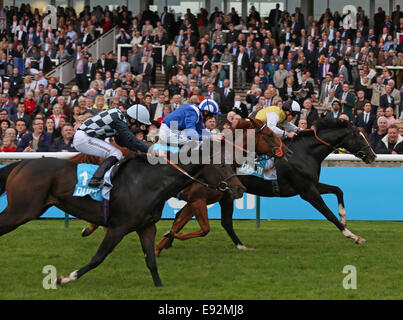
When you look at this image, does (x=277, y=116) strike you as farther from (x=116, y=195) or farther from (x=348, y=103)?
(x=348, y=103)

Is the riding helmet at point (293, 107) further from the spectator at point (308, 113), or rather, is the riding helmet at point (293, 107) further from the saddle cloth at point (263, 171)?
the spectator at point (308, 113)

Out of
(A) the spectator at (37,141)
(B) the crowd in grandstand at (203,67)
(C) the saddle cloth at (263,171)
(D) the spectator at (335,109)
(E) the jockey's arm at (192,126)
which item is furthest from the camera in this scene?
(B) the crowd in grandstand at (203,67)

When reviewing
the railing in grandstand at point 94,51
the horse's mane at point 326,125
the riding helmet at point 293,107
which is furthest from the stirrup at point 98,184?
the railing in grandstand at point 94,51

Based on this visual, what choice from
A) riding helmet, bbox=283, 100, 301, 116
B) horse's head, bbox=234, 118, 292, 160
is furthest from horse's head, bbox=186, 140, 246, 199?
riding helmet, bbox=283, 100, 301, 116

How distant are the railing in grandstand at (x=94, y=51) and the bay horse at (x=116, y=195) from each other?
12.0 metres

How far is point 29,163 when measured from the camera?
680cm

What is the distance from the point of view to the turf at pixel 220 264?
6.37 metres

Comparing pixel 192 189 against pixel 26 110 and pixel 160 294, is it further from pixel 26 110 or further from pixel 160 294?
pixel 26 110

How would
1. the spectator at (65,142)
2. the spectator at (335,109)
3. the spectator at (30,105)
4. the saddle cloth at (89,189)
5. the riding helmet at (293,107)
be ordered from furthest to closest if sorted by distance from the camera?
the spectator at (30,105)
the spectator at (335,109)
the spectator at (65,142)
the riding helmet at (293,107)
the saddle cloth at (89,189)

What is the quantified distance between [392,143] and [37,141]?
5298mm

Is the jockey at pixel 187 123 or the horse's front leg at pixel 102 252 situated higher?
the jockey at pixel 187 123

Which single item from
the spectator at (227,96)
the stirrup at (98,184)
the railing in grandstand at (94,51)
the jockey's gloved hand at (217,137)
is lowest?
the stirrup at (98,184)
